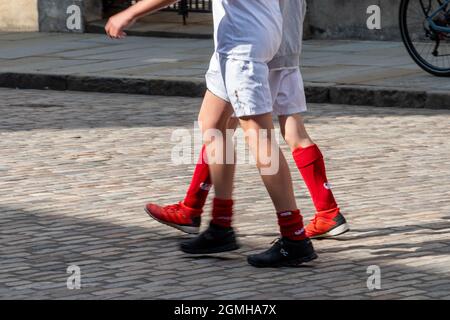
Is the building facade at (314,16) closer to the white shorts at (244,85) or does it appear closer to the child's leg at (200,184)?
the child's leg at (200,184)

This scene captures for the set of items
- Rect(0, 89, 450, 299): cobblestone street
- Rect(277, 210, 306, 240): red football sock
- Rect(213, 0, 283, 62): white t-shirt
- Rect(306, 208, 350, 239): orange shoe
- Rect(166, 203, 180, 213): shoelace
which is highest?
Rect(213, 0, 283, 62): white t-shirt

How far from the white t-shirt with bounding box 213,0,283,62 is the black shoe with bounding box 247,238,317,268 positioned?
821 millimetres

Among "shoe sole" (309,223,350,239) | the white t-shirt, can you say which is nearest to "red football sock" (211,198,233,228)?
"shoe sole" (309,223,350,239)

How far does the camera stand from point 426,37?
474 inches

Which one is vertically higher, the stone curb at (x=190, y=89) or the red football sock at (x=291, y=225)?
the red football sock at (x=291, y=225)

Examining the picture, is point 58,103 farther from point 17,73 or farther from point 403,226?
point 403,226

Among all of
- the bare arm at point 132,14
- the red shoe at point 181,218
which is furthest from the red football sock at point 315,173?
the bare arm at point 132,14

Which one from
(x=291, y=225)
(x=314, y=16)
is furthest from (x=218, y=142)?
(x=314, y=16)

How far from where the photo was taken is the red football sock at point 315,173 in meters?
6.47

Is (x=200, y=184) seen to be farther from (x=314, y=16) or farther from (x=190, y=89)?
(x=314, y=16)

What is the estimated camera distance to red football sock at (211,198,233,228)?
621cm

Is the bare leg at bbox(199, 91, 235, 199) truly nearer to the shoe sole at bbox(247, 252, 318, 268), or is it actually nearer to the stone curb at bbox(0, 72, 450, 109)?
the shoe sole at bbox(247, 252, 318, 268)

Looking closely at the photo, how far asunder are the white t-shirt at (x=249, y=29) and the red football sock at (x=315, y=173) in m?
0.73

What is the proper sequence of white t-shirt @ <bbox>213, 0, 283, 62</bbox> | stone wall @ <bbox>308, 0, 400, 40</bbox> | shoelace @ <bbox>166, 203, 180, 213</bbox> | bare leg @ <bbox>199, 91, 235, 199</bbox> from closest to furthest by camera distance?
white t-shirt @ <bbox>213, 0, 283, 62</bbox> < bare leg @ <bbox>199, 91, 235, 199</bbox> < shoelace @ <bbox>166, 203, 180, 213</bbox> < stone wall @ <bbox>308, 0, 400, 40</bbox>
